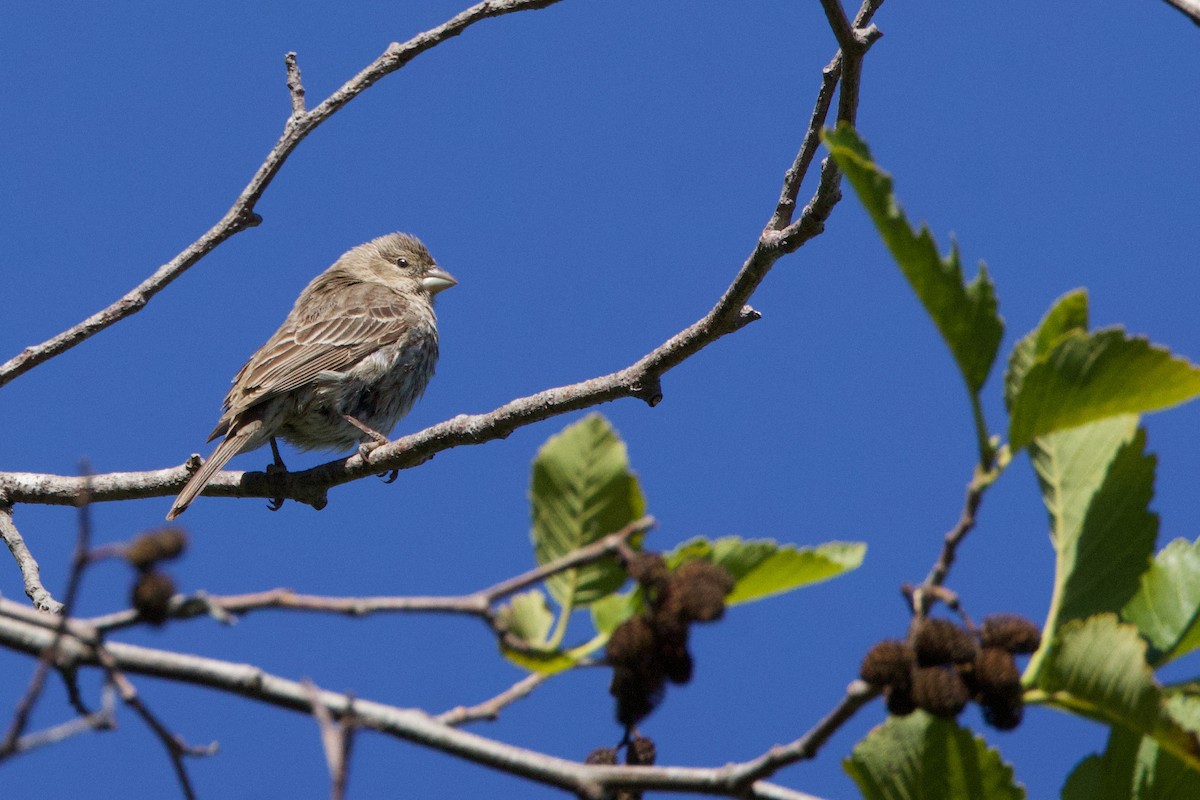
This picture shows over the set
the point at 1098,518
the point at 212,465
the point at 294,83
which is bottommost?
the point at 1098,518

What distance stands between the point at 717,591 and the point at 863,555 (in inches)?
7.9

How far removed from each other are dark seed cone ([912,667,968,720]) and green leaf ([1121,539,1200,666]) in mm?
296

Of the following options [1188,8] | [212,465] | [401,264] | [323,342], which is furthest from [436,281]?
[1188,8]

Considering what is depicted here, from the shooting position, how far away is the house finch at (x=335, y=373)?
6.76 m

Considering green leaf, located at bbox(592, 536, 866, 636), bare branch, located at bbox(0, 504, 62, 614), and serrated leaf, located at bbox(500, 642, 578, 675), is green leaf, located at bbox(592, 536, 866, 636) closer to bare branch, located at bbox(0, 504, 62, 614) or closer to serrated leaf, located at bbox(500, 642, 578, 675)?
serrated leaf, located at bbox(500, 642, 578, 675)

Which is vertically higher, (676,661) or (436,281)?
(436,281)

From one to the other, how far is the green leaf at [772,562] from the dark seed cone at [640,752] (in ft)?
0.96

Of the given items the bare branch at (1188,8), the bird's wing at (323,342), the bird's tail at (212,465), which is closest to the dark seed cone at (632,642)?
the bare branch at (1188,8)

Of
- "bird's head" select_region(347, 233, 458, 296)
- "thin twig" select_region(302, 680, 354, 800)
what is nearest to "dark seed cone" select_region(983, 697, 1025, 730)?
"thin twig" select_region(302, 680, 354, 800)

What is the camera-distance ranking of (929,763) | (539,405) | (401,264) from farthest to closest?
(401,264) → (539,405) → (929,763)

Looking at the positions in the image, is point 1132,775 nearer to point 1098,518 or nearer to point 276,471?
point 1098,518

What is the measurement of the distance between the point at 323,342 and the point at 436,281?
66.5 inches

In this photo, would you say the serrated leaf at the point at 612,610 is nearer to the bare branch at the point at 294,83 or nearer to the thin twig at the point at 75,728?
the thin twig at the point at 75,728

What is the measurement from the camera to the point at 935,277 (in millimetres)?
1392
